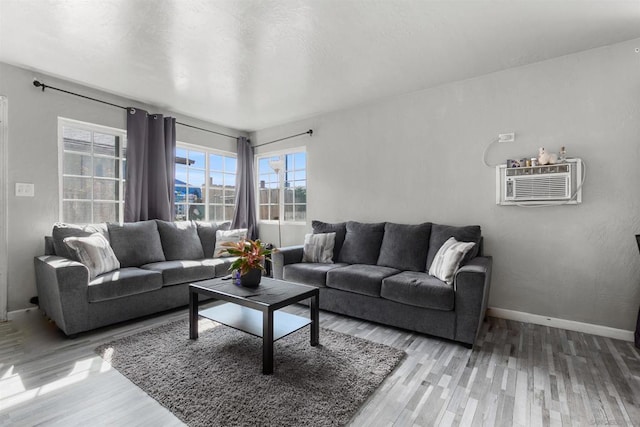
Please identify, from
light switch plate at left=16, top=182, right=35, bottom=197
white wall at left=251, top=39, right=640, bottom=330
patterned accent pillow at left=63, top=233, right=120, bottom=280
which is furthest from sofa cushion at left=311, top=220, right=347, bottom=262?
light switch plate at left=16, top=182, right=35, bottom=197

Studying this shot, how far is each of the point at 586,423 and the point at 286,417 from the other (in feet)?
5.07

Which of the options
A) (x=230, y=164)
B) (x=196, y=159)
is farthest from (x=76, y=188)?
(x=230, y=164)

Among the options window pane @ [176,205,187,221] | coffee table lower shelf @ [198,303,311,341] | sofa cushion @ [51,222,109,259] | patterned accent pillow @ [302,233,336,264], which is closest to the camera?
coffee table lower shelf @ [198,303,311,341]

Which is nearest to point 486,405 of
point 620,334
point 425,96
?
point 620,334

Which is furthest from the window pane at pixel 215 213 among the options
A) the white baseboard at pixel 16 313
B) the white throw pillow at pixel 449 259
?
the white throw pillow at pixel 449 259

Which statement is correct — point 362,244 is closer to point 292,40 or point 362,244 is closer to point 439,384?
point 439,384

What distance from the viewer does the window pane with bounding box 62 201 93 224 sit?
3.43 meters

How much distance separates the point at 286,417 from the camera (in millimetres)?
1594

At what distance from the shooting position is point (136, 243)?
3.48m

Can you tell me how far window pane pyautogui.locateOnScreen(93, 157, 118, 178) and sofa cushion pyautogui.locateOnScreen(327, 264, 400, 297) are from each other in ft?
9.75

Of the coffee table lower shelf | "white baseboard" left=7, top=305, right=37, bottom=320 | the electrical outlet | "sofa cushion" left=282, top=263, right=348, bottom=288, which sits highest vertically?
the electrical outlet

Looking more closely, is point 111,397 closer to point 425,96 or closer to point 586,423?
point 586,423

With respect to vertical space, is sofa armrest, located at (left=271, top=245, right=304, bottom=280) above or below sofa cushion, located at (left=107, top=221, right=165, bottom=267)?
below

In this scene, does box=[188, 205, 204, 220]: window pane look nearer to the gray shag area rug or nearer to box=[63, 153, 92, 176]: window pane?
box=[63, 153, 92, 176]: window pane
